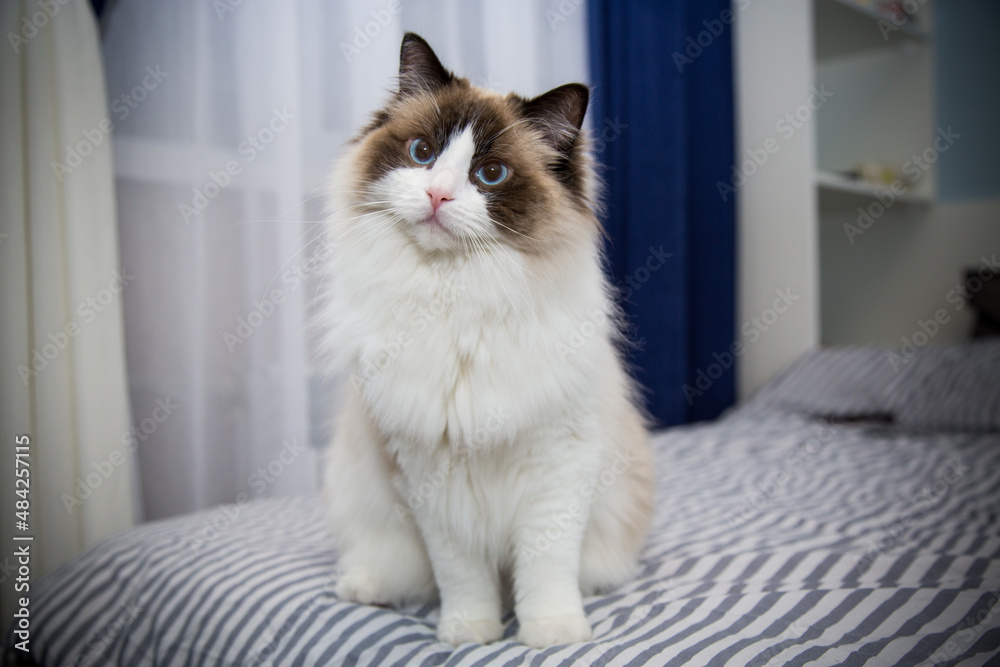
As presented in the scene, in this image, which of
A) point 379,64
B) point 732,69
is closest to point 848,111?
point 732,69

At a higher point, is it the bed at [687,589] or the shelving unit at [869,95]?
the shelving unit at [869,95]

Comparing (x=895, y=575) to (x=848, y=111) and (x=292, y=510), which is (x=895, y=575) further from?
(x=848, y=111)

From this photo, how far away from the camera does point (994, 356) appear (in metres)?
2.50

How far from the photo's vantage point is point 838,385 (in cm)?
276

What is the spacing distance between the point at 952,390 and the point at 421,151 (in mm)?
2352

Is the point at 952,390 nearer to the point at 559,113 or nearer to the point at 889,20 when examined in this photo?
the point at 889,20

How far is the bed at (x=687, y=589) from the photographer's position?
92 centimetres

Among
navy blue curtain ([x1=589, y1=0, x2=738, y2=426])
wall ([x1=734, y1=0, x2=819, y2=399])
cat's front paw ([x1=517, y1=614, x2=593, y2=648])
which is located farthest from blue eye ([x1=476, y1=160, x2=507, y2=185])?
wall ([x1=734, y1=0, x2=819, y2=399])

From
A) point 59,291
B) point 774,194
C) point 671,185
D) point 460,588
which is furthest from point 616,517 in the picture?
point 774,194

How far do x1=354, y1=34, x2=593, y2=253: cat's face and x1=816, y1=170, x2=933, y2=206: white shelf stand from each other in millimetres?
2453

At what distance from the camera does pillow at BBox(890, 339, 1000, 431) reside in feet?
7.84

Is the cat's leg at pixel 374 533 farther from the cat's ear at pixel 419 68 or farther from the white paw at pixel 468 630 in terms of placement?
the cat's ear at pixel 419 68

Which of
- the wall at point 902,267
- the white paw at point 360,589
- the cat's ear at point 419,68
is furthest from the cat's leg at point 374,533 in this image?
the wall at point 902,267

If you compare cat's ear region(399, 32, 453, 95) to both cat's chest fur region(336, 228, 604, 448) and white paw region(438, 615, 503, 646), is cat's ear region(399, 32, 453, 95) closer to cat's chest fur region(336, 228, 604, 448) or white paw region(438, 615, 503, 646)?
cat's chest fur region(336, 228, 604, 448)
